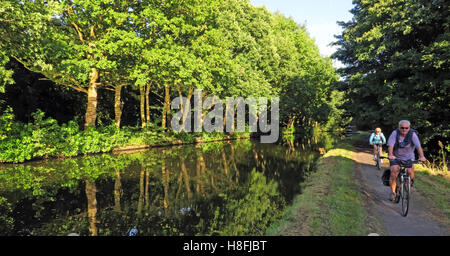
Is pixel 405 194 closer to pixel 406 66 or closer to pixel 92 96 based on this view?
pixel 406 66

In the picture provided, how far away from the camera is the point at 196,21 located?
74.2 ft

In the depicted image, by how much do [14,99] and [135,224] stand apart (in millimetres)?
18580

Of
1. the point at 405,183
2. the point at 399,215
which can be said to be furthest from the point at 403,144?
the point at 399,215

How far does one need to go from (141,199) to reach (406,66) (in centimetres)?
1661

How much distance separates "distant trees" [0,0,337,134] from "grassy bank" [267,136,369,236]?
40.1 ft

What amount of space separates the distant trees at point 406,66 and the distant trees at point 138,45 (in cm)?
1215

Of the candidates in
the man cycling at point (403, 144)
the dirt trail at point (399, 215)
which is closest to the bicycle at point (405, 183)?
the man cycling at point (403, 144)

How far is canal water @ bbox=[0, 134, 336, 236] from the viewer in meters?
6.24

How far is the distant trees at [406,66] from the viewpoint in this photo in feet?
46.3

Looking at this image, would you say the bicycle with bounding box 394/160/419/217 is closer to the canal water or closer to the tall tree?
the canal water

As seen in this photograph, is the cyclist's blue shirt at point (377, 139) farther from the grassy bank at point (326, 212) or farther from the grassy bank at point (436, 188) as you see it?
the grassy bank at point (326, 212)

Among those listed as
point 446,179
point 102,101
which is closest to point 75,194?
point 446,179
